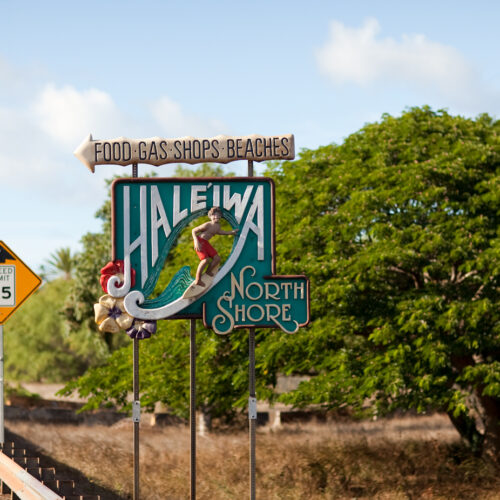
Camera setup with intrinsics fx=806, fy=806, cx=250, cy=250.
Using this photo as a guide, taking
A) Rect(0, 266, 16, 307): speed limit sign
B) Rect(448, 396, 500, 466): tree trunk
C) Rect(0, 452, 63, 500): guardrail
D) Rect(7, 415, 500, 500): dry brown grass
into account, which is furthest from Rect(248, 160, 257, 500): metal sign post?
Rect(448, 396, 500, 466): tree trunk

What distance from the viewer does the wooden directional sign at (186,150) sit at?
1259cm

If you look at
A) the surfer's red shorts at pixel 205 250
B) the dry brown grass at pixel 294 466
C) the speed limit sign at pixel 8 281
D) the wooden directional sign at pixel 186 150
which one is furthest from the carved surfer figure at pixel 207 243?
the dry brown grass at pixel 294 466

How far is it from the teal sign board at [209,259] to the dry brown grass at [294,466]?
17.2 ft

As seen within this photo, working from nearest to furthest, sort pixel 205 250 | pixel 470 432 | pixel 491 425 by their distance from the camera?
pixel 205 250 → pixel 491 425 → pixel 470 432

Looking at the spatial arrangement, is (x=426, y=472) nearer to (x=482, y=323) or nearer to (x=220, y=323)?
(x=482, y=323)

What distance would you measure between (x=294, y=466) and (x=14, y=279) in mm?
9356

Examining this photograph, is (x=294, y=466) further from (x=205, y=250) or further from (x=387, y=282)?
(x=205, y=250)

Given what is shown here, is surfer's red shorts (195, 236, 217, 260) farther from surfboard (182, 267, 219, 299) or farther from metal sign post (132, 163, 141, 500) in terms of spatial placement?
metal sign post (132, 163, 141, 500)

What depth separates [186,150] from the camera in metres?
12.6

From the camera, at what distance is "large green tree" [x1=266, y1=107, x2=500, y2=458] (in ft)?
62.7

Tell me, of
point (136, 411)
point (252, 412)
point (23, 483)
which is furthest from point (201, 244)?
point (23, 483)

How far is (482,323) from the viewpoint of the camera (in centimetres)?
1931

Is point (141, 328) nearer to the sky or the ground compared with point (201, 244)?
nearer to the ground

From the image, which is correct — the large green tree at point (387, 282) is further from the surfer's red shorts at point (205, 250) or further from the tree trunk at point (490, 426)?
the surfer's red shorts at point (205, 250)
